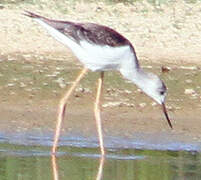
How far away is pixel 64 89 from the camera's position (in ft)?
41.3

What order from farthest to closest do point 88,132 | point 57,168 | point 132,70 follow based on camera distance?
1. point 88,132
2. point 132,70
3. point 57,168

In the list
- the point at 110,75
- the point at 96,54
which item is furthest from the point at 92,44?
the point at 110,75

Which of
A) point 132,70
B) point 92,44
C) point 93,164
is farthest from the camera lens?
point 132,70

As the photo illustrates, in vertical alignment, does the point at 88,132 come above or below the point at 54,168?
below

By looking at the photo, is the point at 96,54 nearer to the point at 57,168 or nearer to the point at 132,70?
the point at 132,70

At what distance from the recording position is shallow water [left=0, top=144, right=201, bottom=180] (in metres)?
9.17

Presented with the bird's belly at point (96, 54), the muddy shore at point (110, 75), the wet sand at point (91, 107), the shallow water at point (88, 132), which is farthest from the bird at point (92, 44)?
the muddy shore at point (110, 75)

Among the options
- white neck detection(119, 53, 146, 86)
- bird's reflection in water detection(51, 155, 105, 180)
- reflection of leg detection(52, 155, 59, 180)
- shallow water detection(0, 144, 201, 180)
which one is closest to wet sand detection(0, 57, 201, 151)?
shallow water detection(0, 144, 201, 180)

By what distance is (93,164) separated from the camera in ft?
31.9

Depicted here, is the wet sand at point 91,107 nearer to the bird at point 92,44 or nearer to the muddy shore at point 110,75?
the muddy shore at point 110,75

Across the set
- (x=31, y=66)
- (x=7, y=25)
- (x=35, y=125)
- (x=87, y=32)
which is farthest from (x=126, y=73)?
(x=7, y=25)

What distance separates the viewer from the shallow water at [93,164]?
30.1 ft

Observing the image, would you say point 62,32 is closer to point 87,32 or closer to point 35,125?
point 87,32

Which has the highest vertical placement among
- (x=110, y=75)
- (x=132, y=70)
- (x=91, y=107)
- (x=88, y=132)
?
(x=132, y=70)
